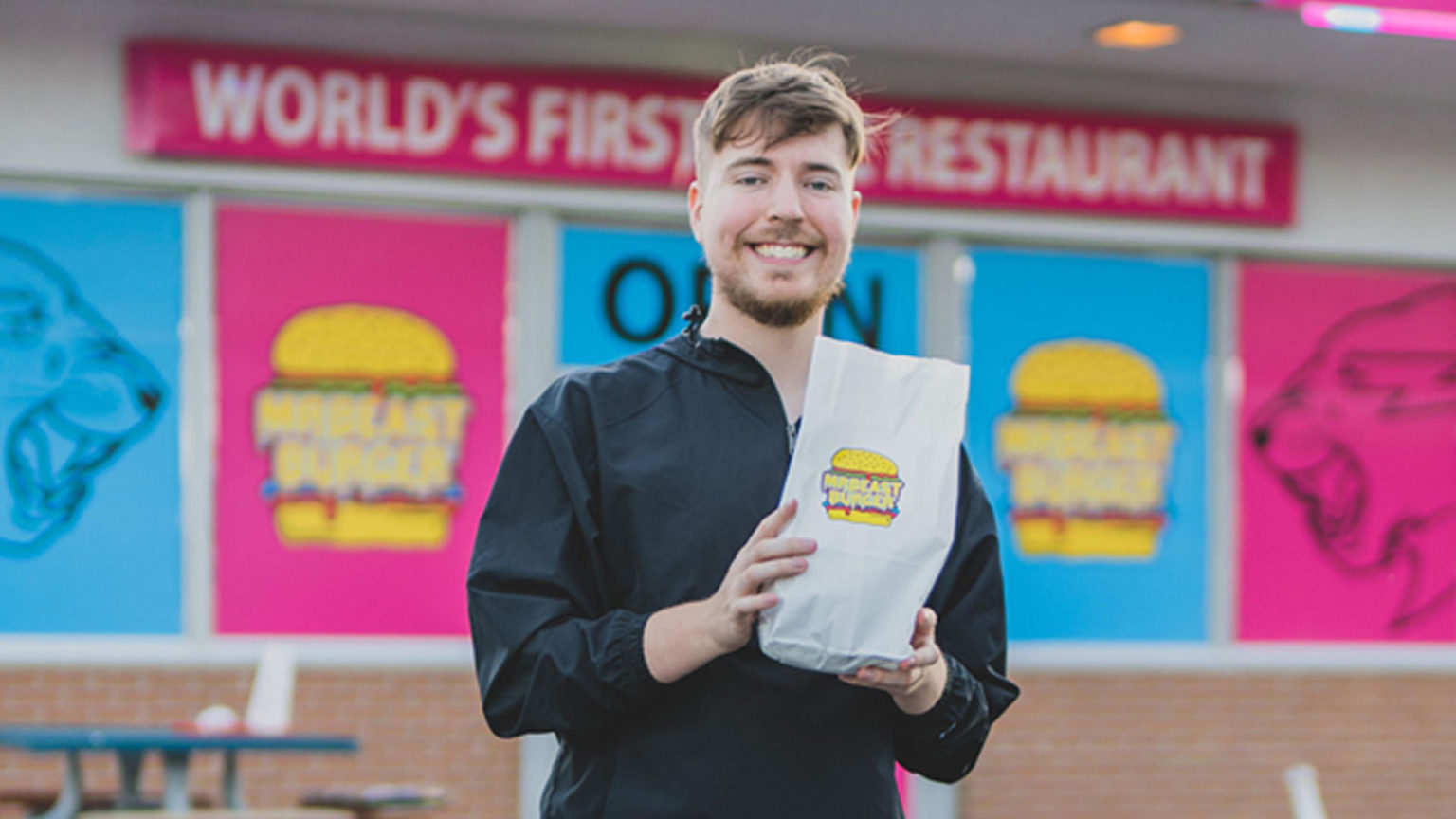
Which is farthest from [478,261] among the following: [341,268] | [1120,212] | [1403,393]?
[1403,393]

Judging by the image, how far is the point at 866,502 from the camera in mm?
1917

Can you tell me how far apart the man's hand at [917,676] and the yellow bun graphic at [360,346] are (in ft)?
17.3

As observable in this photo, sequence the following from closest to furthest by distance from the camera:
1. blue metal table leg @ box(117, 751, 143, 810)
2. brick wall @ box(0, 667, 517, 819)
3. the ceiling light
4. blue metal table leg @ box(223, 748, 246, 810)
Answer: blue metal table leg @ box(117, 751, 143, 810) → blue metal table leg @ box(223, 748, 246, 810) → brick wall @ box(0, 667, 517, 819) → the ceiling light

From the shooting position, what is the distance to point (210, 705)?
6812 mm

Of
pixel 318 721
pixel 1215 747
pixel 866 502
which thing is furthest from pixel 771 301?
pixel 1215 747

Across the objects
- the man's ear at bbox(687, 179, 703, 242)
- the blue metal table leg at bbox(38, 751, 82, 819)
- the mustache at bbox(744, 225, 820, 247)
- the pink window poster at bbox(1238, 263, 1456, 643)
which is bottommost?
the blue metal table leg at bbox(38, 751, 82, 819)

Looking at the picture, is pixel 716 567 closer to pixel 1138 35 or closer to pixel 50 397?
pixel 50 397

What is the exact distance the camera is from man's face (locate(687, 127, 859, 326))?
2.09m

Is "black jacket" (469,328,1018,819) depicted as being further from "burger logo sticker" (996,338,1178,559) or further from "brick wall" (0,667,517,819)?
"burger logo sticker" (996,338,1178,559)

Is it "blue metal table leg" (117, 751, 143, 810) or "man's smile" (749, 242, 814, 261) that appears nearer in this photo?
"man's smile" (749, 242, 814, 261)

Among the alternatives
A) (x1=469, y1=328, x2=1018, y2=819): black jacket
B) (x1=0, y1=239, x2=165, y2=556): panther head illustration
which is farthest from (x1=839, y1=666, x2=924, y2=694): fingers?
(x1=0, y1=239, x2=165, y2=556): panther head illustration

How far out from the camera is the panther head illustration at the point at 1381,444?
8.08 m

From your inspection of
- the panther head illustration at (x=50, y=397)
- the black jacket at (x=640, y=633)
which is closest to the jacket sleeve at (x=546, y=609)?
the black jacket at (x=640, y=633)

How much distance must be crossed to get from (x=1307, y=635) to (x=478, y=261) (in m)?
4.08
